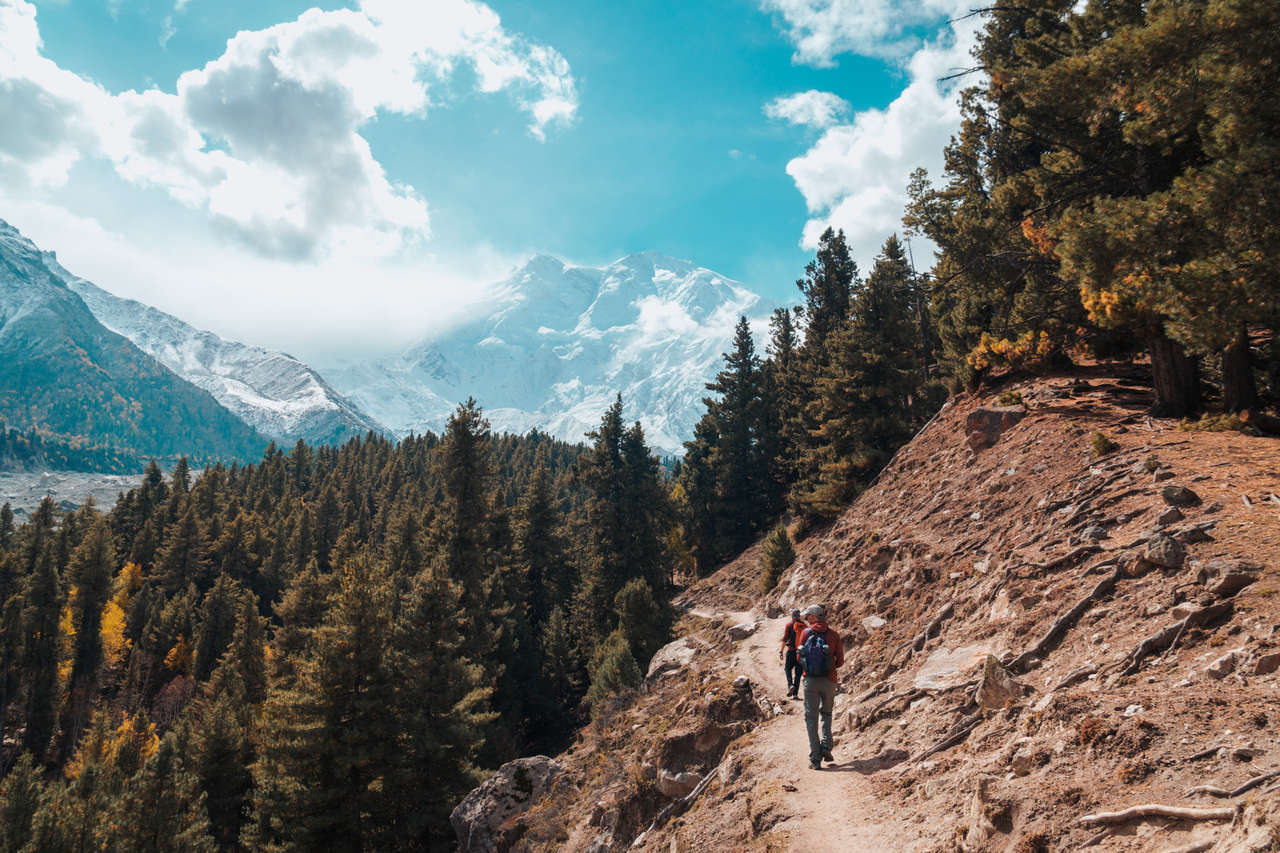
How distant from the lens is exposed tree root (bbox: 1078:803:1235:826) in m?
3.94

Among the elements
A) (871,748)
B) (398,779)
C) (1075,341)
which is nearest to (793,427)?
(1075,341)

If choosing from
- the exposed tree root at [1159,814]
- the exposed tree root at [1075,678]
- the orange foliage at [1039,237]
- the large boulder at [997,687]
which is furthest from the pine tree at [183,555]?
the exposed tree root at [1159,814]

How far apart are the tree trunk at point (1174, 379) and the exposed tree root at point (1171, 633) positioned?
9135mm

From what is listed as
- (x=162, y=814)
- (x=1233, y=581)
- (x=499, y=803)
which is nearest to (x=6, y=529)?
(x=162, y=814)

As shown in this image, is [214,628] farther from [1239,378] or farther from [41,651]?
[1239,378]

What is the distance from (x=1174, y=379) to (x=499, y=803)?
18074 mm

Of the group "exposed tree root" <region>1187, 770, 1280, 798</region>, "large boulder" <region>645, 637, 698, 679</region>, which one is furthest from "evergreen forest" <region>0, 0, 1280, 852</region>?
"exposed tree root" <region>1187, 770, 1280, 798</region>

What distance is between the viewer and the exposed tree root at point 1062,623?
7711mm

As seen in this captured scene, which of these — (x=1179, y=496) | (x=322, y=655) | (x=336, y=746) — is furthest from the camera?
(x=322, y=655)

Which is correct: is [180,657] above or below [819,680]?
below

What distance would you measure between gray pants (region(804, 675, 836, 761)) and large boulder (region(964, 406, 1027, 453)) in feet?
37.2

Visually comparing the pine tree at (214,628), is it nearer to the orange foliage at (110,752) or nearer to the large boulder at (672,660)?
the orange foliage at (110,752)

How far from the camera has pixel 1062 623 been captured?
7.80 metres

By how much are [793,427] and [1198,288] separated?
3304 centimetres
